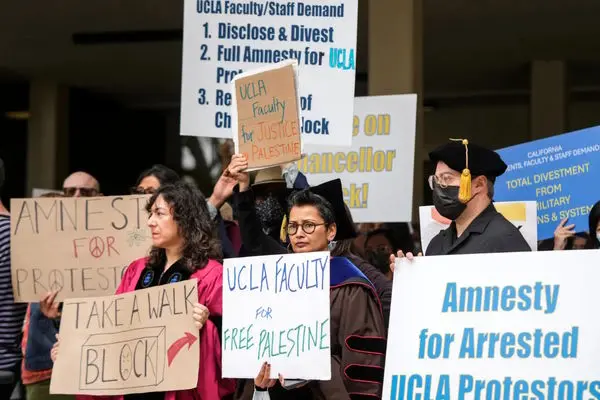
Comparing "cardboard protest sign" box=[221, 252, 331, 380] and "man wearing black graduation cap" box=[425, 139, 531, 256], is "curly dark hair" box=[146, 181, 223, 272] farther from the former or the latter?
"man wearing black graduation cap" box=[425, 139, 531, 256]

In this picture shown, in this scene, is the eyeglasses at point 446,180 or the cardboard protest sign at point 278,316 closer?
the cardboard protest sign at point 278,316

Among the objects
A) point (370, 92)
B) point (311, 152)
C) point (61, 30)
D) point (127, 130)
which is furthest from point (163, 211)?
point (127, 130)

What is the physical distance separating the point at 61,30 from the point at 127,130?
4728 mm

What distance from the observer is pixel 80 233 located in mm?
6465

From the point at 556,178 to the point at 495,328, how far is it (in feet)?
6.91

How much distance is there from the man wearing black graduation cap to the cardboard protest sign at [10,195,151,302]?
6.39ft

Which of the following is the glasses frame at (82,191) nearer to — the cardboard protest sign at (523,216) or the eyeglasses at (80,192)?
the eyeglasses at (80,192)

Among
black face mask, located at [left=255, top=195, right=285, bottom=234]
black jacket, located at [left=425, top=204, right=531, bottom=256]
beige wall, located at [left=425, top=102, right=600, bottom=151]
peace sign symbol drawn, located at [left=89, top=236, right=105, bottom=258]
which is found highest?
beige wall, located at [left=425, top=102, right=600, bottom=151]

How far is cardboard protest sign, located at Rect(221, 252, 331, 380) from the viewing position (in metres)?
4.73

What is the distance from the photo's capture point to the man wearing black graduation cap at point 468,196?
5047 mm

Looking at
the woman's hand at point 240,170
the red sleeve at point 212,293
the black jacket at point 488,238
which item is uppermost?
the woman's hand at point 240,170

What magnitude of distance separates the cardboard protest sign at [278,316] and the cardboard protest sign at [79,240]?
1505mm

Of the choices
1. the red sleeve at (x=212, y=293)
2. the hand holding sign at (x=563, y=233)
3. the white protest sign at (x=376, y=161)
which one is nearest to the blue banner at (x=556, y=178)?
the hand holding sign at (x=563, y=233)

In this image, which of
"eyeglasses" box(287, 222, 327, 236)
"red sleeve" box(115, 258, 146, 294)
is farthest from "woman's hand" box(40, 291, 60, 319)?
"eyeglasses" box(287, 222, 327, 236)
